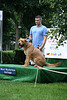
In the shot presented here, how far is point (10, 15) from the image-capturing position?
27.9 meters

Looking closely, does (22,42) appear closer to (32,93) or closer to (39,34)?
(39,34)

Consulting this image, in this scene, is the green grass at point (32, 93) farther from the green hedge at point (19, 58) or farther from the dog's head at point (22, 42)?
the green hedge at point (19, 58)

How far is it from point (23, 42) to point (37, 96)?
290 centimetres

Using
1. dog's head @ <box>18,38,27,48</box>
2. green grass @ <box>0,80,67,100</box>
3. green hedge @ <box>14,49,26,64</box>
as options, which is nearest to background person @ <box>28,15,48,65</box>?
dog's head @ <box>18,38,27,48</box>

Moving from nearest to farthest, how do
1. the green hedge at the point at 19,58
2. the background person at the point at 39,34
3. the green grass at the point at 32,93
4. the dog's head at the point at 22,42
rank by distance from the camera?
the green grass at the point at 32,93, the dog's head at the point at 22,42, the background person at the point at 39,34, the green hedge at the point at 19,58

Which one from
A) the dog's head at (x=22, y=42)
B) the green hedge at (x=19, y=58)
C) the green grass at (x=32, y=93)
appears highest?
the dog's head at (x=22, y=42)

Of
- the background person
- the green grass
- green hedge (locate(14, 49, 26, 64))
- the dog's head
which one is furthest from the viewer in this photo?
green hedge (locate(14, 49, 26, 64))

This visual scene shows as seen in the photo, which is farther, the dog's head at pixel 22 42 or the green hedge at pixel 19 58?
the green hedge at pixel 19 58

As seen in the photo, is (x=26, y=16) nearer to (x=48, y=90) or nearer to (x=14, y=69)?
(x=14, y=69)

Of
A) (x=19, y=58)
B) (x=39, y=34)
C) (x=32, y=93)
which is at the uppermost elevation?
(x=39, y=34)

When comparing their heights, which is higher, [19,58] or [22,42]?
[22,42]

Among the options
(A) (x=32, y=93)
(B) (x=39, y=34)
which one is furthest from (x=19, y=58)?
(A) (x=32, y=93)

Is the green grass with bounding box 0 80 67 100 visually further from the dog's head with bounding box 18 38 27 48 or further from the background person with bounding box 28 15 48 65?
the background person with bounding box 28 15 48 65

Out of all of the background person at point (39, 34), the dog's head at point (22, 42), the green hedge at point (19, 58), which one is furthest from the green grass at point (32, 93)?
the green hedge at point (19, 58)
